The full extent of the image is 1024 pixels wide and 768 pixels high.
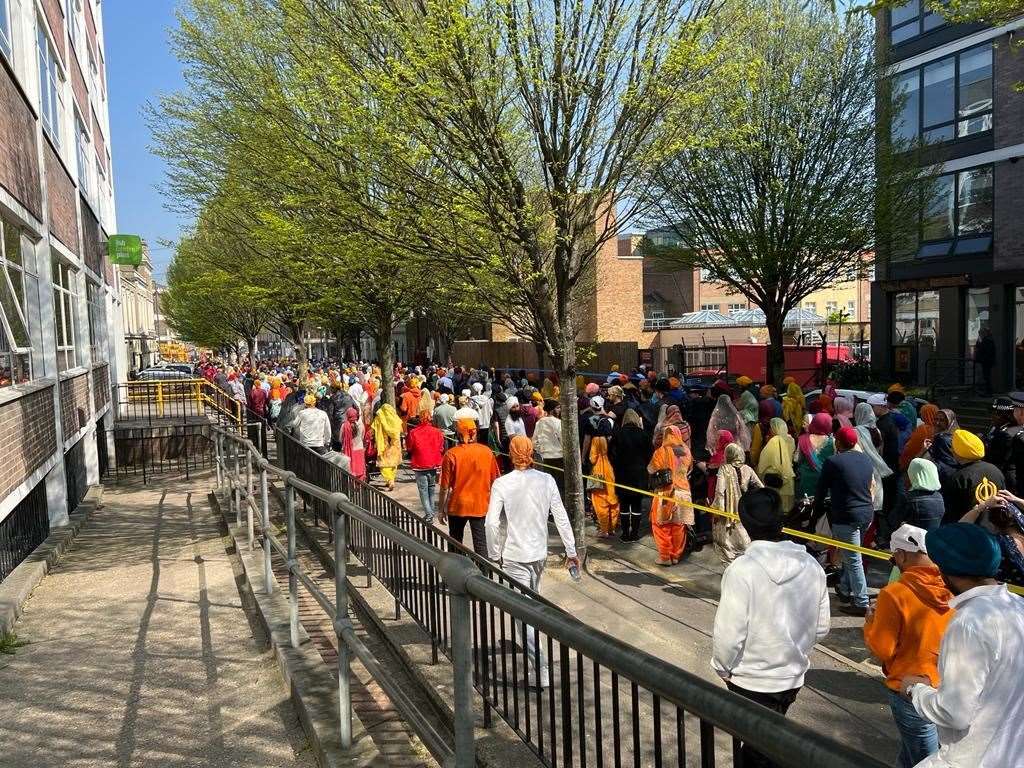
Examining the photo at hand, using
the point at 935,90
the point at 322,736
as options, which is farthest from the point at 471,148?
the point at 935,90

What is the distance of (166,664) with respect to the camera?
571 centimetres

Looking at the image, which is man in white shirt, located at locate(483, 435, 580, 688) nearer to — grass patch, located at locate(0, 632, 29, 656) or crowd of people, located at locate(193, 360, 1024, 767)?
crowd of people, located at locate(193, 360, 1024, 767)

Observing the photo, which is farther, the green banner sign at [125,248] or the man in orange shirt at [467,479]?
the green banner sign at [125,248]

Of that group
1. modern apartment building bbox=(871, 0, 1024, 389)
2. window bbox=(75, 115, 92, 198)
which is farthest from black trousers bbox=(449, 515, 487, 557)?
modern apartment building bbox=(871, 0, 1024, 389)

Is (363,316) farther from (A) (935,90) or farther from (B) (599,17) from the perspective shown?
(A) (935,90)

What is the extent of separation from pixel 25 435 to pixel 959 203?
921 inches

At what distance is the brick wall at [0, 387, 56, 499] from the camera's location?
299 inches

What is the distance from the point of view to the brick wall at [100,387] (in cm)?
1542

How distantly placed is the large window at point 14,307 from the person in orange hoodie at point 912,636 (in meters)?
8.08

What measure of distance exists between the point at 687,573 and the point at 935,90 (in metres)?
20.2

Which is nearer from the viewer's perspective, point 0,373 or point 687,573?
point 0,373

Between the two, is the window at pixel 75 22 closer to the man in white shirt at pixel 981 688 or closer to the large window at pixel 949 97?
the man in white shirt at pixel 981 688

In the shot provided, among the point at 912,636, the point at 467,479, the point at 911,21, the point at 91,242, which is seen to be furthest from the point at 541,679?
the point at 911,21

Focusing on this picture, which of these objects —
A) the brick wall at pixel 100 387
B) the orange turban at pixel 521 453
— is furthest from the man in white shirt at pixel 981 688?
the brick wall at pixel 100 387
